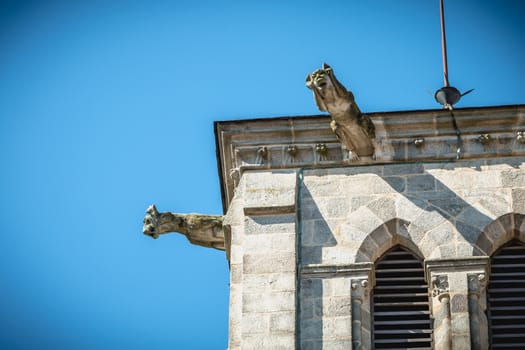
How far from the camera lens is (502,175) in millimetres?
24156

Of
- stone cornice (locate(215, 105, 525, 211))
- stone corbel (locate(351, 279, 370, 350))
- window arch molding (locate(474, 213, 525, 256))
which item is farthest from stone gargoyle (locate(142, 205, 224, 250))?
window arch molding (locate(474, 213, 525, 256))

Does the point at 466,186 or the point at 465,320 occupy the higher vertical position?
the point at 466,186

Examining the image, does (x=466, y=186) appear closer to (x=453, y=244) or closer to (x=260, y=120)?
(x=453, y=244)

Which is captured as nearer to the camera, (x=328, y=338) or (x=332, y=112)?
(x=328, y=338)

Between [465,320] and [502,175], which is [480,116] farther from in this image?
[465,320]

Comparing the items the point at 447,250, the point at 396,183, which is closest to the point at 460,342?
the point at 447,250

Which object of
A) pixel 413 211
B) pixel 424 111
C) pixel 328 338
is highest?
pixel 424 111

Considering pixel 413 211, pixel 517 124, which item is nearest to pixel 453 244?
pixel 413 211

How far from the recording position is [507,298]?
907 inches

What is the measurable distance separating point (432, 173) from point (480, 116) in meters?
1.08

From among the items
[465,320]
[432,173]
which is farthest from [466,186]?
[465,320]

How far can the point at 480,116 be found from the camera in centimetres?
2475

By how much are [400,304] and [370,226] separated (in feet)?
3.51

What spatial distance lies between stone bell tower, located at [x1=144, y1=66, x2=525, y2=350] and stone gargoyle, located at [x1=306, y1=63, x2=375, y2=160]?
0.02 meters
